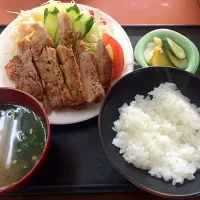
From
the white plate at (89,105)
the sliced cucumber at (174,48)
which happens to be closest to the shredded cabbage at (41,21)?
the white plate at (89,105)

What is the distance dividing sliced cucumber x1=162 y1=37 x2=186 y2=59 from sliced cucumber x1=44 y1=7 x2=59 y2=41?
2.15 feet

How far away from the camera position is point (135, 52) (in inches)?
74.3

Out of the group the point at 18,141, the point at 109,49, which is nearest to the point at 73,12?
the point at 109,49

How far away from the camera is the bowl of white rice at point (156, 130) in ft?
4.49

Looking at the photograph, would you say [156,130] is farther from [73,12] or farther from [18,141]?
[73,12]

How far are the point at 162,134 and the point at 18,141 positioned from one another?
27.2 inches

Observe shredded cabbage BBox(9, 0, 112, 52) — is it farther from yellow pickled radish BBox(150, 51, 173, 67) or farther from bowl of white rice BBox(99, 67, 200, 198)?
bowl of white rice BBox(99, 67, 200, 198)

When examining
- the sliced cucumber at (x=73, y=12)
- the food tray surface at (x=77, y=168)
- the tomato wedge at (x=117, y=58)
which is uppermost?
the sliced cucumber at (x=73, y=12)

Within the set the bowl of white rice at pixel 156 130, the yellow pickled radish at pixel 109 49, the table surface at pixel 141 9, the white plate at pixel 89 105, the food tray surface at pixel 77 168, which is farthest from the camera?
the table surface at pixel 141 9

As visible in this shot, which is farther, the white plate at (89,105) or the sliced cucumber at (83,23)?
the sliced cucumber at (83,23)

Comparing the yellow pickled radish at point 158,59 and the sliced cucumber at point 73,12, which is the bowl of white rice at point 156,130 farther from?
the sliced cucumber at point 73,12

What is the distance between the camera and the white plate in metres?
1.68

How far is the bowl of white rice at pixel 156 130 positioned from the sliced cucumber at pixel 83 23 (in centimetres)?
48

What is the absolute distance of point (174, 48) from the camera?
185cm
